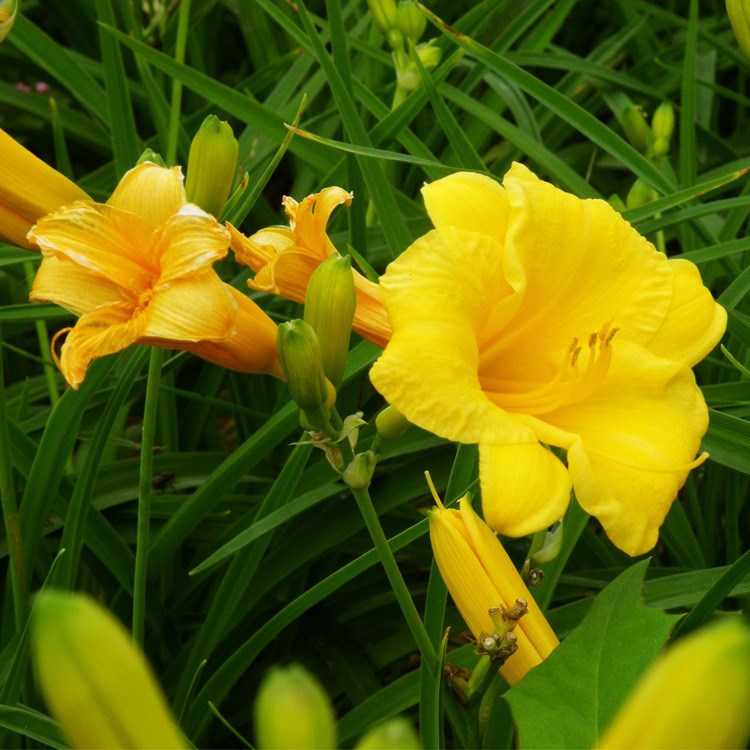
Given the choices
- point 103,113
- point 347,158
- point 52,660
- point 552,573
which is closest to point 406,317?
point 552,573

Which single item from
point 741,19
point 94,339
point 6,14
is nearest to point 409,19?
point 741,19

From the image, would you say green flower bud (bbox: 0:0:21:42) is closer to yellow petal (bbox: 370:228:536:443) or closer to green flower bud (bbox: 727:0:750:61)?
yellow petal (bbox: 370:228:536:443)

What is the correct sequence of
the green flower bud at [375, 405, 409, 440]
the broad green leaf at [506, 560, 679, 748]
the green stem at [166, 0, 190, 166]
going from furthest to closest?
the green stem at [166, 0, 190, 166], the green flower bud at [375, 405, 409, 440], the broad green leaf at [506, 560, 679, 748]

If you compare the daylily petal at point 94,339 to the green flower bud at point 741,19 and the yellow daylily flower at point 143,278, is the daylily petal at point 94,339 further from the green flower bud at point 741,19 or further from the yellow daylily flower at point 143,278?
the green flower bud at point 741,19

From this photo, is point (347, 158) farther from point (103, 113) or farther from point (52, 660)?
point (52, 660)

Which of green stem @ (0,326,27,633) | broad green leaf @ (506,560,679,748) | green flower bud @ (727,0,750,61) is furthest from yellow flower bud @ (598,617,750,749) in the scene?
green flower bud @ (727,0,750,61)

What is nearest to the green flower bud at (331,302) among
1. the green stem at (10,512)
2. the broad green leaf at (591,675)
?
the broad green leaf at (591,675)

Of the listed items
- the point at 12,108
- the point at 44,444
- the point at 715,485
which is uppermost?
the point at 12,108
